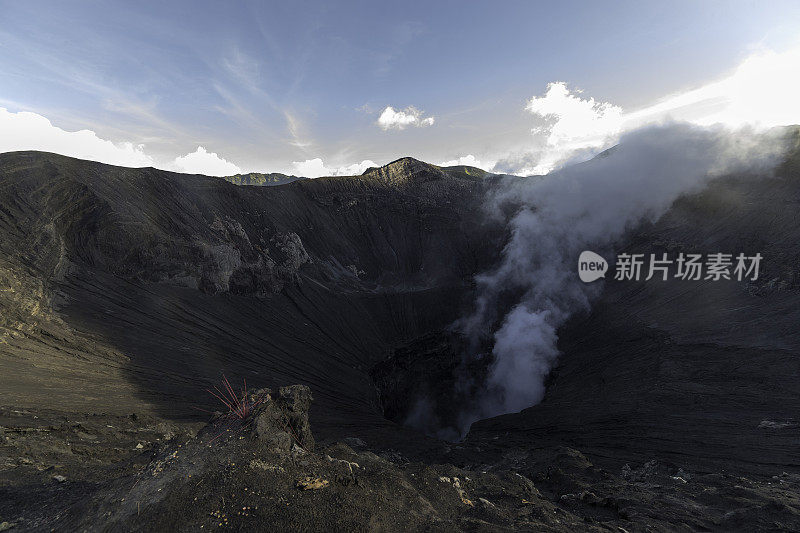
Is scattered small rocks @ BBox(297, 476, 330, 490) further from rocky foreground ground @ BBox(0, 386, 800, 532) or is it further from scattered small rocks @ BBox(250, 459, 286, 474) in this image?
scattered small rocks @ BBox(250, 459, 286, 474)

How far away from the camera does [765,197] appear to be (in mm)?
37250

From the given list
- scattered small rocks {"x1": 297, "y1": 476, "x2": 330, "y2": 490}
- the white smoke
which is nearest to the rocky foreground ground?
scattered small rocks {"x1": 297, "y1": 476, "x2": 330, "y2": 490}

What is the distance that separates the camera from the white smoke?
125 feet

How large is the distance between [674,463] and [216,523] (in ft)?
66.6

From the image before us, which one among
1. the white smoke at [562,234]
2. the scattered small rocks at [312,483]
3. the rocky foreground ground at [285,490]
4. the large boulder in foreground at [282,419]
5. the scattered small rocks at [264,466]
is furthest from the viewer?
the white smoke at [562,234]

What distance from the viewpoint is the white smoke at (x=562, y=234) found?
125ft

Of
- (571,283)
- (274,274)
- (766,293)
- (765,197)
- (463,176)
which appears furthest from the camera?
(463,176)

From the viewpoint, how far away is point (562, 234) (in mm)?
50656

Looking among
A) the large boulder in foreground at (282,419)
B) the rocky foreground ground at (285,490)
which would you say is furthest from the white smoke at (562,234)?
the large boulder in foreground at (282,419)

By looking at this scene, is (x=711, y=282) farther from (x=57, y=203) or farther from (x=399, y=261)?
(x=57, y=203)

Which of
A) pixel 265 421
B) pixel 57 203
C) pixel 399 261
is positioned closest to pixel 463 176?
pixel 399 261

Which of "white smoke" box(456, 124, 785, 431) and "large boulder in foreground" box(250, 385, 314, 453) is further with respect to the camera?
"white smoke" box(456, 124, 785, 431)

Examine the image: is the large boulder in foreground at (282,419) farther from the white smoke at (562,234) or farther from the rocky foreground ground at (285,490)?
the white smoke at (562,234)

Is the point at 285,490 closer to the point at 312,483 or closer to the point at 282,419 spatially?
the point at 312,483
